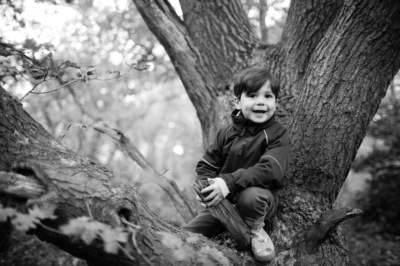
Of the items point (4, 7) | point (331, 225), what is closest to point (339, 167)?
point (331, 225)

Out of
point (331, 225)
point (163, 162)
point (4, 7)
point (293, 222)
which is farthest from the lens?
point (163, 162)

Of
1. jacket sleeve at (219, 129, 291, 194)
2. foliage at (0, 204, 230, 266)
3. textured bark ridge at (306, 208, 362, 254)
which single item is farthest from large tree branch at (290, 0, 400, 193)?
foliage at (0, 204, 230, 266)

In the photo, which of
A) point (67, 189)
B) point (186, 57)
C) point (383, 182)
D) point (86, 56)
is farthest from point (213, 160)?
point (86, 56)

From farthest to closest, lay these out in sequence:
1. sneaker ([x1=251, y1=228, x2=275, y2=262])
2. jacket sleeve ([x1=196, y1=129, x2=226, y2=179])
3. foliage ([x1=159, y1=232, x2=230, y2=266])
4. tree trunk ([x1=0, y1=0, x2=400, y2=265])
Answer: jacket sleeve ([x1=196, y1=129, x2=226, y2=179]), sneaker ([x1=251, y1=228, x2=275, y2=262]), tree trunk ([x1=0, y1=0, x2=400, y2=265]), foliage ([x1=159, y1=232, x2=230, y2=266])

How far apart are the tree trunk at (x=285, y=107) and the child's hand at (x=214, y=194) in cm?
31

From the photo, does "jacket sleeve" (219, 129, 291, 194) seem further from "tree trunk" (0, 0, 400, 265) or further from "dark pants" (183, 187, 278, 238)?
"tree trunk" (0, 0, 400, 265)

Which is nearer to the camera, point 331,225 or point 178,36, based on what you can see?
point 331,225

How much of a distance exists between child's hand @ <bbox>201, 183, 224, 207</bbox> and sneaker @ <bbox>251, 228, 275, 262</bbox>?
41cm

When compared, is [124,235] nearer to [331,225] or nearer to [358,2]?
[331,225]

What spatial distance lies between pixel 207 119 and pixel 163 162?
Result: 23065mm

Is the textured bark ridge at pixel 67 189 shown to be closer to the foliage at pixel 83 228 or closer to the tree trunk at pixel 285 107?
the tree trunk at pixel 285 107

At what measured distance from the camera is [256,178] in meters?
2.54

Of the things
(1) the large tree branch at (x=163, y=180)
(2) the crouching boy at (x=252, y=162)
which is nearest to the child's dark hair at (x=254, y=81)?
(2) the crouching boy at (x=252, y=162)

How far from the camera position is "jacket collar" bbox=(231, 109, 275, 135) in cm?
287
